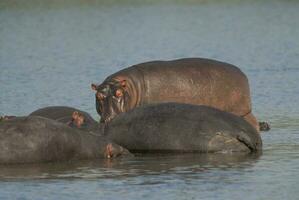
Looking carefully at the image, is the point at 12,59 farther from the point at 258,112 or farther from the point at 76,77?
the point at 258,112

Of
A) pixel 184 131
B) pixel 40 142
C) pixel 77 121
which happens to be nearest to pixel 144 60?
pixel 77 121

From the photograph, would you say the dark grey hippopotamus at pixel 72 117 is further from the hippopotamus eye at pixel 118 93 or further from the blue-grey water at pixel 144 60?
the blue-grey water at pixel 144 60

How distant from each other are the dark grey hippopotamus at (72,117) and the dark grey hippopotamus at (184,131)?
0.92ft

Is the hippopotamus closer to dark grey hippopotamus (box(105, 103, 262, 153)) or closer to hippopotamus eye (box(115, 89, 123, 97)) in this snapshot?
hippopotamus eye (box(115, 89, 123, 97))

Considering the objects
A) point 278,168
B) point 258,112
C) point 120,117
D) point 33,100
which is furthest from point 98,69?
point 278,168

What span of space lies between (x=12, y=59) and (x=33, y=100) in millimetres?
9185

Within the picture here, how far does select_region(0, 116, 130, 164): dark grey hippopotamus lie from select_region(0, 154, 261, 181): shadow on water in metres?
0.10

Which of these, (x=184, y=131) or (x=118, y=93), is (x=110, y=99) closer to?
(x=118, y=93)

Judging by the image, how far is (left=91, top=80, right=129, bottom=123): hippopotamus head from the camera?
51.4 feet

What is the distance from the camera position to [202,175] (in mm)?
12773

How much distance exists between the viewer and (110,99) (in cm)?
1574

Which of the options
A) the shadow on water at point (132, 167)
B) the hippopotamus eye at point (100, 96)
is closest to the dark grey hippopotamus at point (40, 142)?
the shadow on water at point (132, 167)

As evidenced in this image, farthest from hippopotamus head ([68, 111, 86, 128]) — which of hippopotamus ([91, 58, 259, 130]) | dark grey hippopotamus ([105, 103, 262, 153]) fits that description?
hippopotamus ([91, 58, 259, 130])

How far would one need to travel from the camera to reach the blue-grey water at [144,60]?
12.2 meters
